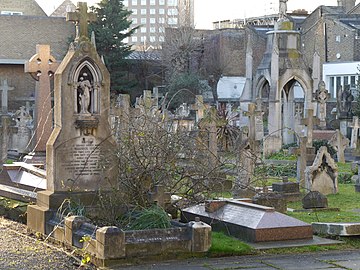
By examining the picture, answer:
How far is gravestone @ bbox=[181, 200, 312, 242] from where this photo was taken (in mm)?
10594

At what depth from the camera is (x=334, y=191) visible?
1734cm

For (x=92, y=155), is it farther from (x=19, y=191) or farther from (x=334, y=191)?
(x=334, y=191)

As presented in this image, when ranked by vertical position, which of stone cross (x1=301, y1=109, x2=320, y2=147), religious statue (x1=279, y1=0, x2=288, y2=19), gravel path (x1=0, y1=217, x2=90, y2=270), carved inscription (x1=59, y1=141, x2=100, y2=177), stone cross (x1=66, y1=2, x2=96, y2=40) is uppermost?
religious statue (x1=279, y1=0, x2=288, y2=19)

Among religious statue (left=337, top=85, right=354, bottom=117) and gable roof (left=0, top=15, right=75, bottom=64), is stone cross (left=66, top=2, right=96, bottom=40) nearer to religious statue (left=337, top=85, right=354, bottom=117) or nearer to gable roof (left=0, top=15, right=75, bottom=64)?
religious statue (left=337, top=85, right=354, bottom=117)

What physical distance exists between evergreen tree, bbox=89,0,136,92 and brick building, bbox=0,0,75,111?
4.41 m

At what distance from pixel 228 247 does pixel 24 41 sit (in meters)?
48.4

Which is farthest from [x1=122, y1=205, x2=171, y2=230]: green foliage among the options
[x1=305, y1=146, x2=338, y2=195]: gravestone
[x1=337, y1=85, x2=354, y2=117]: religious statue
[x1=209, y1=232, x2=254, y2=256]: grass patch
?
[x1=337, y1=85, x2=354, y2=117]: religious statue

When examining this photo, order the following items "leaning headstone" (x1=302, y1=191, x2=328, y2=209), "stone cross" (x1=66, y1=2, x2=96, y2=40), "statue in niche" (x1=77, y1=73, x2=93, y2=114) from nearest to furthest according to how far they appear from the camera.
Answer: "statue in niche" (x1=77, y1=73, x2=93, y2=114)
"stone cross" (x1=66, y1=2, x2=96, y2=40)
"leaning headstone" (x1=302, y1=191, x2=328, y2=209)

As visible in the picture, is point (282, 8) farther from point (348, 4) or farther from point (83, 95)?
point (348, 4)

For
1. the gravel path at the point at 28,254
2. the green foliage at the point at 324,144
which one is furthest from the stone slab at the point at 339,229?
the green foliage at the point at 324,144

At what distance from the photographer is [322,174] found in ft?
56.6

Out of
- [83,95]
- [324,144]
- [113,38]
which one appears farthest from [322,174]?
[113,38]

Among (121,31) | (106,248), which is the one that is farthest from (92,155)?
(121,31)

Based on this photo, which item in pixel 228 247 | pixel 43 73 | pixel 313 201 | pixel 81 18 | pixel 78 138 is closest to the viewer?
pixel 228 247
